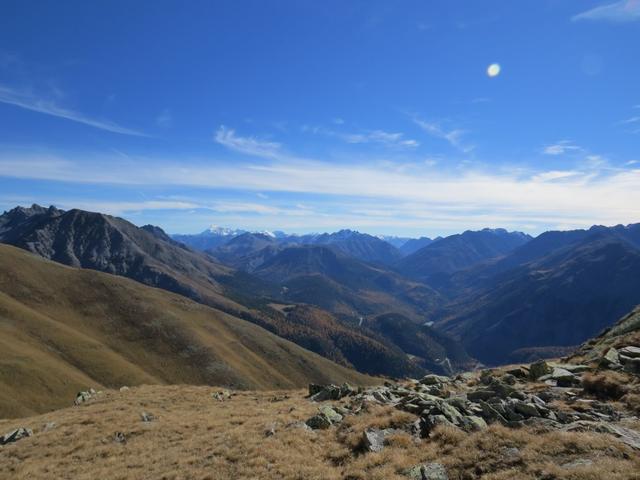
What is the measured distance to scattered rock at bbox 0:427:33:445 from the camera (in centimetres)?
2846

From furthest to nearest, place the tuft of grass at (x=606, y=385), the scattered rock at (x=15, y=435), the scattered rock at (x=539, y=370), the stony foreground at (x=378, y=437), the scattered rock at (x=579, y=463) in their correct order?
the scattered rock at (x=15, y=435), the scattered rock at (x=539, y=370), the tuft of grass at (x=606, y=385), the stony foreground at (x=378, y=437), the scattered rock at (x=579, y=463)

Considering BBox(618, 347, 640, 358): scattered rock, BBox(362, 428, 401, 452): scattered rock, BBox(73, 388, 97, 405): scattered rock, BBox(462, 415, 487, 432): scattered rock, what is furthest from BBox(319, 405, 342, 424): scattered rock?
BBox(73, 388, 97, 405): scattered rock

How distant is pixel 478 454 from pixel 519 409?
5.17 meters

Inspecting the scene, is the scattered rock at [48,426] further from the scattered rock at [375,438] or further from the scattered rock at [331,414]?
the scattered rock at [375,438]

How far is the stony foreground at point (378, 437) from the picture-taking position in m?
15.3

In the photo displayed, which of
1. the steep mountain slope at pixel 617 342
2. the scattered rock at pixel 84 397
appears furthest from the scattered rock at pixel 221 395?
the steep mountain slope at pixel 617 342

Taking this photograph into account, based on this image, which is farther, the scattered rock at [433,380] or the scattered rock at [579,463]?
the scattered rock at [433,380]

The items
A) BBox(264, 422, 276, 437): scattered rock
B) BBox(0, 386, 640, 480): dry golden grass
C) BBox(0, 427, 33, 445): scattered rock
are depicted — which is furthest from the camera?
BBox(0, 427, 33, 445): scattered rock

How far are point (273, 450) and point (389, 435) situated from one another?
19.6 feet

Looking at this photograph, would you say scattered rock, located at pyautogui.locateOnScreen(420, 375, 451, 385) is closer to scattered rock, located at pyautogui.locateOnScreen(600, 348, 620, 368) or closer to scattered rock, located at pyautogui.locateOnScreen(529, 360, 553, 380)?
scattered rock, located at pyautogui.locateOnScreen(529, 360, 553, 380)

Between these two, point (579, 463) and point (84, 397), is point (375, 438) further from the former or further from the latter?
point (84, 397)

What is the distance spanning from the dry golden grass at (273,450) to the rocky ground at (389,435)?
0.07 metres

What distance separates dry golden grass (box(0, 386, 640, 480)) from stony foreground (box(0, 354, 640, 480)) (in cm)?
6

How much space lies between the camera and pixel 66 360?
13338cm
